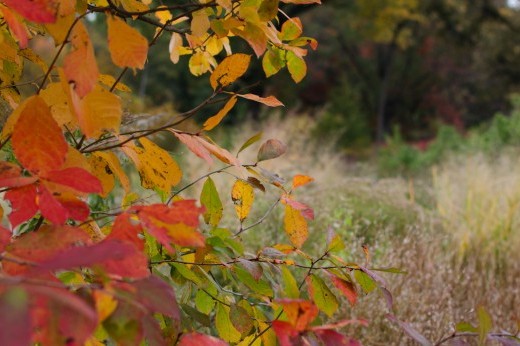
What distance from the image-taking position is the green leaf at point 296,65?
0.96 m

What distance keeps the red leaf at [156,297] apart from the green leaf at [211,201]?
0.41 m

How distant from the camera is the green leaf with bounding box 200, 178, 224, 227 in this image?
3.09 ft

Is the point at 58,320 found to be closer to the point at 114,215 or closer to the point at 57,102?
the point at 114,215

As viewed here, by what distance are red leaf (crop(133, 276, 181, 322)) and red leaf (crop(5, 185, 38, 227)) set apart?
0.21 metres

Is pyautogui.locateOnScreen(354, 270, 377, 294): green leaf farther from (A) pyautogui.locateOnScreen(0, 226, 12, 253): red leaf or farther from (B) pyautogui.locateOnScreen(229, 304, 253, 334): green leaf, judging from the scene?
(A) pyautogui.locateOnScreen(0, 226, 12, 253): red leaf

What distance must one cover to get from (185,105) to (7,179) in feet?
64.8

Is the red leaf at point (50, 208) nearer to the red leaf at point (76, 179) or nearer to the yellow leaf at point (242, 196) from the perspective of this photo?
the red leaf at point (76, 179)

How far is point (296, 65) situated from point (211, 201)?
0.26m

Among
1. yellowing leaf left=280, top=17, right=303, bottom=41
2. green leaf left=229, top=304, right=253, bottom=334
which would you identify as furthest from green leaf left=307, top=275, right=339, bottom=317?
yellowing leaf left=280, top=17, right=303, bottom=41

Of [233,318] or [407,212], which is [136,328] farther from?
[407,212]

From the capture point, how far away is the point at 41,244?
0.53m

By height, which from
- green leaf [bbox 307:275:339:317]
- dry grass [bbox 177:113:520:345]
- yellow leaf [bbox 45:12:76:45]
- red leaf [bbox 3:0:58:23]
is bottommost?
dry grass [bbox 177:113:520:345]

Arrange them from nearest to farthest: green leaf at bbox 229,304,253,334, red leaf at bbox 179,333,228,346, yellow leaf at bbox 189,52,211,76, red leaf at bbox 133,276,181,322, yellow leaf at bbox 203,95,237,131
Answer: red leaf at bbox 133,276,181,322
red leaf at bbox 179,333,228,346
yellow leaf at bbox 203,95,237,131
green leaf at bbox 229,304,253,334
yellow leaf at bbox 189,52,211,76

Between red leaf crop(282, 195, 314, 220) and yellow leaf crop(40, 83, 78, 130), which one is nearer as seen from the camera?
yellow leaf crop(40, 83, 78, 130)
